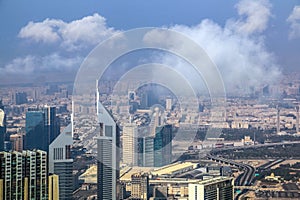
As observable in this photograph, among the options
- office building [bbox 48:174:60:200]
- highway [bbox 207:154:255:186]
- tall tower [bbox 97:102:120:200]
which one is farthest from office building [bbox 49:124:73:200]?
highway [bbox 207:154:255:186]

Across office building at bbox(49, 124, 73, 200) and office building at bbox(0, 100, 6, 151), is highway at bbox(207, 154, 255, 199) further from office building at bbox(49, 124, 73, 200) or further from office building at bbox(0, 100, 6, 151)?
office building at bbox(0, 100, 6, 151)

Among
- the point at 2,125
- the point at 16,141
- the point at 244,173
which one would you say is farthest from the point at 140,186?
the point at 2,125

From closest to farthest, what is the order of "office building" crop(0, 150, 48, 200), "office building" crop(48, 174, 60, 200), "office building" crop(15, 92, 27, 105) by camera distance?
1. "office building" crop(0, 150, 48, 200)
2. "office building" crop(48, 174, 60, 200)
3. "office building" crop(15, 92, 27, 105)

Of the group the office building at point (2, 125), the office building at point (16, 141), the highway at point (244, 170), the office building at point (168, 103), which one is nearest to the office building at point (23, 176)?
the office building at point (16, 141)

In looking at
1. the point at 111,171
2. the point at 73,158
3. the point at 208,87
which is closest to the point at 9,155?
the point at 73,158

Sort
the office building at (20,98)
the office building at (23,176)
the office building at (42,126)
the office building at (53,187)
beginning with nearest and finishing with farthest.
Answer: the office building at (23,176), the office building at (53,187), the office building at (42,126), the office building at (20,98)

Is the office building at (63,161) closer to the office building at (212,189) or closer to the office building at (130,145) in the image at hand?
the office building at (130,145)

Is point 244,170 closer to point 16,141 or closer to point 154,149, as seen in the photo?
point 154,149
